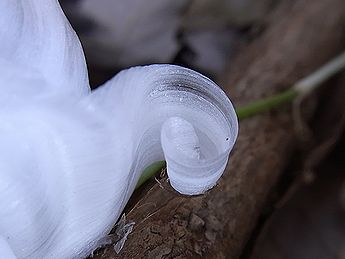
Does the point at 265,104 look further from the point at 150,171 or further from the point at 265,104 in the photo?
the point at 150,171

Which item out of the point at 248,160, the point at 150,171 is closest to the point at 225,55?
the point at 248,160

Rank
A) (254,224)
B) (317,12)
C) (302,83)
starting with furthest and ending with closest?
(317,12)
(302,83)
(254,224)

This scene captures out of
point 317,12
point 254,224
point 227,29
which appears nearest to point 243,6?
point 227,29

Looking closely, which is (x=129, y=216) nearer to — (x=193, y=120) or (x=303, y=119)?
(x=193, y=120)

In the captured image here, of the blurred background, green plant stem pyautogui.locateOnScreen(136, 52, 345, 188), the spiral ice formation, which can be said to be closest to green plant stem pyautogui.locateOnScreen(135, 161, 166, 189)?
the spiral ice formation

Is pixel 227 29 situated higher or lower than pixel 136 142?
lower

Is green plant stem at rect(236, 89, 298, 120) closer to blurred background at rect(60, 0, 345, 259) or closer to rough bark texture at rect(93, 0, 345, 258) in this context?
rough bark texture at rect(93, 0, 345, 258)
